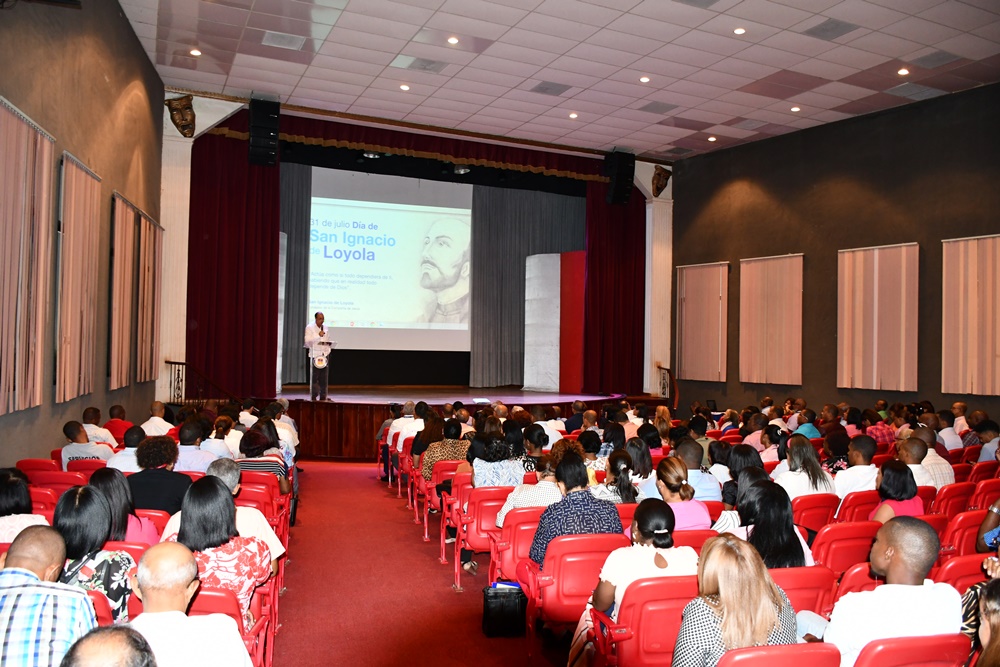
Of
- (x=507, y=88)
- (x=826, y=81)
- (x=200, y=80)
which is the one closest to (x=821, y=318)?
(x=826, y=81)

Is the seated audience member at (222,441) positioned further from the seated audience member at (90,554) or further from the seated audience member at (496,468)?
the seated audience member at (90,554)

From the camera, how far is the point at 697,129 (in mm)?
13477

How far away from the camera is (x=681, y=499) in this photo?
3947 mm

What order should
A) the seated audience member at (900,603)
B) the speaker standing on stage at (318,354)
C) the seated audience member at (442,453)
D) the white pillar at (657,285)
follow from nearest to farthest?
the seated audience member at (900,603)
the seated audience member at (442,453)
the speaker standing on stage at (318,354)
the white pillar at (657,285)

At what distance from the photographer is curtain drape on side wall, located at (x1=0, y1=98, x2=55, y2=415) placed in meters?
6.00

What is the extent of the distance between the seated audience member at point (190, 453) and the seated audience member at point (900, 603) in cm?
448

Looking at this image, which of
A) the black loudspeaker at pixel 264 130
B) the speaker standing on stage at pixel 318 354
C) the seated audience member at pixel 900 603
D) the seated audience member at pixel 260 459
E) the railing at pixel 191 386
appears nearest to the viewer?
the seated audience member at pixel 900 603

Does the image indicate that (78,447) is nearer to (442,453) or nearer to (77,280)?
(77,280)

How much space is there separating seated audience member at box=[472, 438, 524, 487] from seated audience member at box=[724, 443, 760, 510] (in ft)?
4.84

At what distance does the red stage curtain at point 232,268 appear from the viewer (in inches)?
488

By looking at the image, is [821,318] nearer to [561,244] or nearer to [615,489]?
[561,244]

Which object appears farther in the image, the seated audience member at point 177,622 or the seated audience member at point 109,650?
A: the seated audience member at point 177,622

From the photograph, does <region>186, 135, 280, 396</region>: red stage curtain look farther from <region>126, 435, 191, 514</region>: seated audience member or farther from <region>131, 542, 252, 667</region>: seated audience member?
<region>131, 542, 252, 667</region>: seated audience member

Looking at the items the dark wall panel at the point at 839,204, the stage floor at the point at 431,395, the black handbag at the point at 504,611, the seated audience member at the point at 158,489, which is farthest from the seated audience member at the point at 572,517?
the dark wall panel at the point at 839,204
